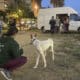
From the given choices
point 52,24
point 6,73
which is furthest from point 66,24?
point 6,73

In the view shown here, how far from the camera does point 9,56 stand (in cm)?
783

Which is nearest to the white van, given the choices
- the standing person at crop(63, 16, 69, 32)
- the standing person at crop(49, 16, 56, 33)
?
the standing person at crop(63, 16, 69, 32)

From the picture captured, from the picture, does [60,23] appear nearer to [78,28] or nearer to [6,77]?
[78,28]

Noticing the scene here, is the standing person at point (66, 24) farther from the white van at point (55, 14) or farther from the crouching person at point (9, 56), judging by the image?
the crouching person at point (9, 56)

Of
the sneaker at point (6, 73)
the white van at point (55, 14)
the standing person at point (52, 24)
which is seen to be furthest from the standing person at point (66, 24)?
the sneaker at point (6, 73)

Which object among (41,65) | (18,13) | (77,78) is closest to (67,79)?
(77,78)

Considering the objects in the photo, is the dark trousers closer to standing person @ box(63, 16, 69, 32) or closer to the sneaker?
the sneaker

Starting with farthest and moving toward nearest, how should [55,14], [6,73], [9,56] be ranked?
[55,14]
[9,56]
[6,73]

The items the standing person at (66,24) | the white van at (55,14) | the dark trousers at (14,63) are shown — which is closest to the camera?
the dark trousers at (14,63)

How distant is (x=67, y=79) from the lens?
10500 mm

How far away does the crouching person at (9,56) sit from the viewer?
7.64 m

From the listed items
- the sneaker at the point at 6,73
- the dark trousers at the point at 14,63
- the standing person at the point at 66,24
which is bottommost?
the standing person at the point at 66,24

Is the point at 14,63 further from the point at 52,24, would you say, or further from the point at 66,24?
the point at 66,24

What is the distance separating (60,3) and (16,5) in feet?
86.6
